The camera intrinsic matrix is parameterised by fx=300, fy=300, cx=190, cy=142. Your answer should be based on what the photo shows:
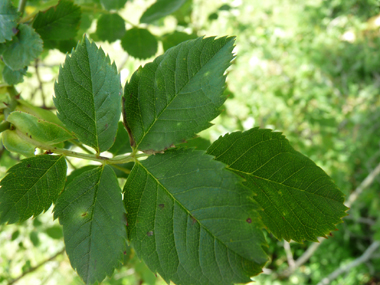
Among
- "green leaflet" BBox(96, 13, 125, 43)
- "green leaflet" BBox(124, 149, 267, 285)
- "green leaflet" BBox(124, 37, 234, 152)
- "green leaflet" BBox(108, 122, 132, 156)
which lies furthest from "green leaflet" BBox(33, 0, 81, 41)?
"green leaflet" BBox(124, 149, 267, 285)

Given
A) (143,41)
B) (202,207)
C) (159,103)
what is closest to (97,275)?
(202,207)

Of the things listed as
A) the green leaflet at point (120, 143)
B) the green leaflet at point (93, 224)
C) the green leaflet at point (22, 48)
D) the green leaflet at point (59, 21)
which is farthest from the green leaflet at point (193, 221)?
the green leaflet at point (59, 21)

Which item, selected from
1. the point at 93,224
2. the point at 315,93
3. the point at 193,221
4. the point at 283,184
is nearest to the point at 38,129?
the point at 93,224

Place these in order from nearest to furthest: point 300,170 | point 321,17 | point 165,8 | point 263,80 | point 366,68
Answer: point 300,170
point 165,8
point 263,80
point 366,68
point 321,17

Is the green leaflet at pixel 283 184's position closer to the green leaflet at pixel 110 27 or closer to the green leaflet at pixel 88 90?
the green leaflet at pixel 88 90

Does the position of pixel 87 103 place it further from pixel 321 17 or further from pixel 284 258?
pixel 321 17

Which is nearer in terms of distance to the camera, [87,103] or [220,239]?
[220,239]

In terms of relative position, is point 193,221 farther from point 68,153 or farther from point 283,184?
point 68,153
